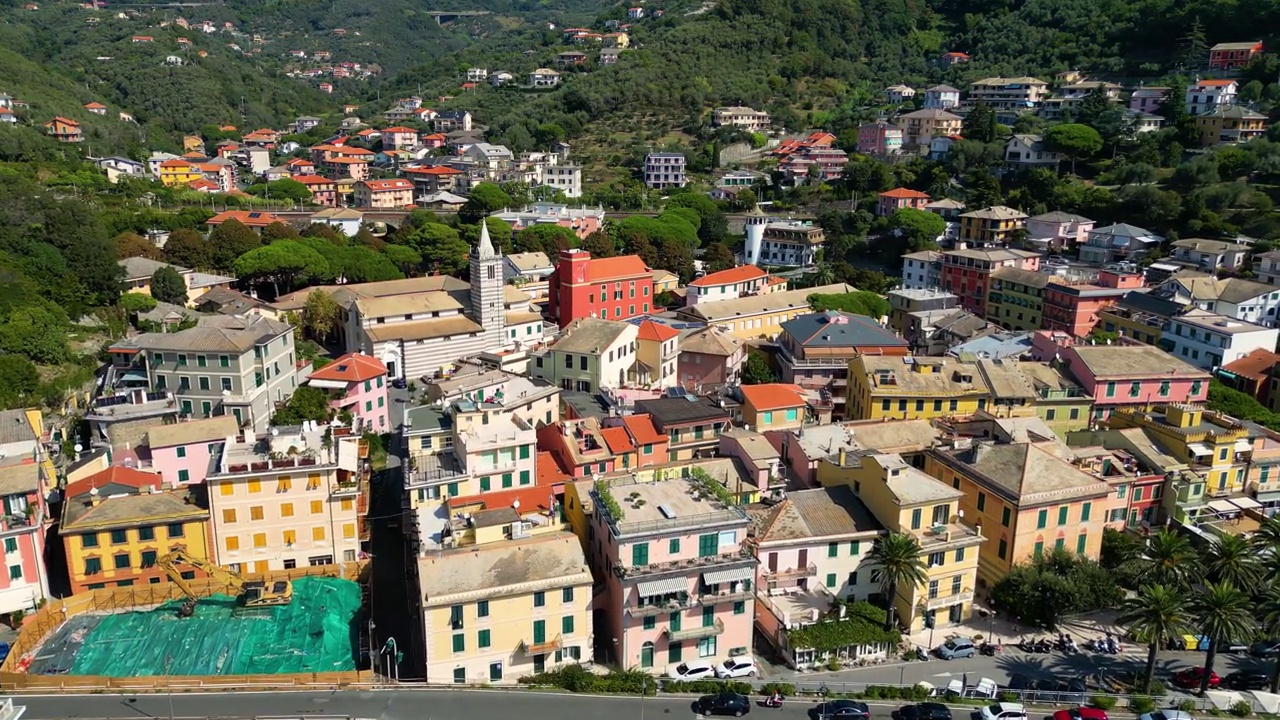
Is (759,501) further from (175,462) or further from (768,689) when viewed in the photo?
(175,462)

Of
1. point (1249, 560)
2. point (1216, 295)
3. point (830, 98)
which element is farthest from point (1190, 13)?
point (1249, 560)

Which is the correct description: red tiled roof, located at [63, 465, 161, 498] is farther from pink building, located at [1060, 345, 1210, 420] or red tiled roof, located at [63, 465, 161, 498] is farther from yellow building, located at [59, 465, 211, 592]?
pink building, located at [1060, 345, 1210, 420]

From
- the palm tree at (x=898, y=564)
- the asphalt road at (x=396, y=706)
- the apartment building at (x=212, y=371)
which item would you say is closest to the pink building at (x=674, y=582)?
the asphalt road at (x=396, y=706)

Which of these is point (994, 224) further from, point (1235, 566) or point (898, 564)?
point (898, 564)

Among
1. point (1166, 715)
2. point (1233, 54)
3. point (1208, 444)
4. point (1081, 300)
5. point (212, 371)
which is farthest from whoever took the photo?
point (1233, 54)

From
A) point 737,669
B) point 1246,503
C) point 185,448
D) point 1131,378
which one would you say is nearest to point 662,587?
point 737,669

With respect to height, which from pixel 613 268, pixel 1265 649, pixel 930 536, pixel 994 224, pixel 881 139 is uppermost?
pixel 881 139
